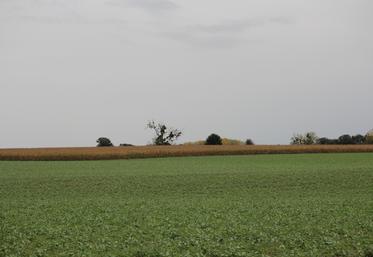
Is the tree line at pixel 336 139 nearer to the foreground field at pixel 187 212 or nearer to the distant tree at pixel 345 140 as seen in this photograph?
the distant tree at pixel 345 140

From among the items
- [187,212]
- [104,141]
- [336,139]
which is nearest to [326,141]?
[336,139]

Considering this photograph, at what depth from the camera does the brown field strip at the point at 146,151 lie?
66.1m

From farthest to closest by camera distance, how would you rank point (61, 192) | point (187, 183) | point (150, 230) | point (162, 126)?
point (162, 126) → point (187, 183) → point (61, 192) → point (150, 230)

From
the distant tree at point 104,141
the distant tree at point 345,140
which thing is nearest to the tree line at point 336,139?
→ the distant tree at point 345,140

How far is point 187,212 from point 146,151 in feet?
139

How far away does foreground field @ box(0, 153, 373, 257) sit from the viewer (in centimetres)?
1852

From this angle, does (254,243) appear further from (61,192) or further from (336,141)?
(336,141)

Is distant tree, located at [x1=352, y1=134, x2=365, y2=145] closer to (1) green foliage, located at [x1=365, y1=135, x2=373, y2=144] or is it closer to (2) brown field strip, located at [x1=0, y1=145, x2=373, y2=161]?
(1) green foliage, located at [x1=365, y1=135, x2=373, y2=144]

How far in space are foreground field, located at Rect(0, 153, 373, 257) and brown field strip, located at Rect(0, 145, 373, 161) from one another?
1629cm

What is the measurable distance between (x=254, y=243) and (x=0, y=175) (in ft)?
106

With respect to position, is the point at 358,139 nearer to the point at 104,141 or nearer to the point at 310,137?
the point at 310,137

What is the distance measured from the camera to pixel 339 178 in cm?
4109

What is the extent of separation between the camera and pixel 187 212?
25422 millimetres

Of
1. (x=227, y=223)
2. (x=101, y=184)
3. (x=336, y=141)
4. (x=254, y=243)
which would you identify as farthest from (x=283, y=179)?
(x=336, y=141)
